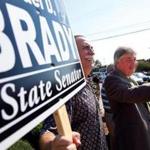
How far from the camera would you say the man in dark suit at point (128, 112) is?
11.8 ft

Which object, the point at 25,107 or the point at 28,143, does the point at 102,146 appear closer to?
the point at 25,107

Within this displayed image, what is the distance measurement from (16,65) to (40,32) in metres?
0.27

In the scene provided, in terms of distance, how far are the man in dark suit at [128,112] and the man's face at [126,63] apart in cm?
6

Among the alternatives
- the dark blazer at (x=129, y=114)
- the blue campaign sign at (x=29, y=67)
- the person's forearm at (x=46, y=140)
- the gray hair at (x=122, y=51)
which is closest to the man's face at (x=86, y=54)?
the person's forearm at (x=46, y=140)

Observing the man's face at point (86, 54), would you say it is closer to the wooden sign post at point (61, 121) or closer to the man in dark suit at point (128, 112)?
the man in dark suit at point (128, 112)

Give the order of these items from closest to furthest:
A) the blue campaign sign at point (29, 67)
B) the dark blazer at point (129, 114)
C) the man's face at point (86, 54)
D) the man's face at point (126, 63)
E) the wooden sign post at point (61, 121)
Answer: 1. the blue campaign sign at point (29, 67)
2. the wooden sign post at point (61, 121)
3. the man's face at point (86, 54)
4. the dark blazer at point (129, 114)
5. the man's face at point (126, 63)

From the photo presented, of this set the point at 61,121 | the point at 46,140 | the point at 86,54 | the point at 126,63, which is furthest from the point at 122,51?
the point at 61,121

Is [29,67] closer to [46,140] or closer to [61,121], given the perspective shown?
[61,121]

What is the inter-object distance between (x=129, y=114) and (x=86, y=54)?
45.4 inches

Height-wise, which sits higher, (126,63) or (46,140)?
(126,63)

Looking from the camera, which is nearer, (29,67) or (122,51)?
(29,67)

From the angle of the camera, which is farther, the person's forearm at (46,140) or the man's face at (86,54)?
the man's face at (86,54)

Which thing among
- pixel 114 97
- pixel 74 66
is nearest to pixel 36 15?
pixel 74 66

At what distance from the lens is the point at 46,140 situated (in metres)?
1.81
